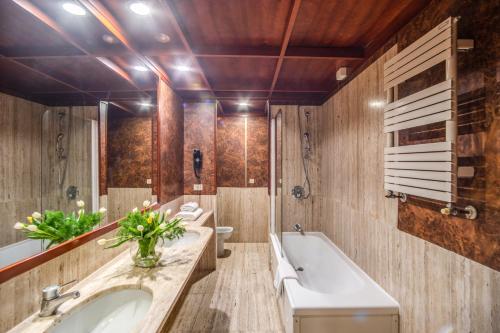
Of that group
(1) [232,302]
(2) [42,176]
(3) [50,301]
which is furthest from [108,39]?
(1) [232,302]

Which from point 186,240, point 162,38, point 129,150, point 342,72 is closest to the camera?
point 162,38

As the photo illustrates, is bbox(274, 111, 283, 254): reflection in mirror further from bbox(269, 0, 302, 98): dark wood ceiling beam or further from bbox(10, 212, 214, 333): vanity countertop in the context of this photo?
bbox(10, 212, 214, 333): vanity countertop

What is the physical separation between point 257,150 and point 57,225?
133 inches

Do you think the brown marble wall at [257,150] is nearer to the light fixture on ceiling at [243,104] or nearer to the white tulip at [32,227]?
the light fixture on ceiling at [243,104]

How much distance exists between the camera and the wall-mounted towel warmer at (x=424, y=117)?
1059mm

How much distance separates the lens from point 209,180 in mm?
3322

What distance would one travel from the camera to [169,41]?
1910mm

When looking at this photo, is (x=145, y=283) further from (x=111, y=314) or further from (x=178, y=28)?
(x=178, y=28)

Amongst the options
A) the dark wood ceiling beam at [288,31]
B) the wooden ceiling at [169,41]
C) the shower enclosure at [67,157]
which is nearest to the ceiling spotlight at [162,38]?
the wooden ceiling at [169,41]

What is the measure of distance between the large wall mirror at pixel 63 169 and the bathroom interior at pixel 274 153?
0.4 inches

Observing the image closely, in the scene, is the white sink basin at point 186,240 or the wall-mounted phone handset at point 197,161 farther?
the wall-mounted phone handset at point 197,161

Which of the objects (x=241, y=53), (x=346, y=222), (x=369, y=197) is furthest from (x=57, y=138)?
(x=346, y=222)

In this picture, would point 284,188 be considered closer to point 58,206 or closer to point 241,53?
point 241,53

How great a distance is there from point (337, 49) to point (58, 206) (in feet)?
8.11
